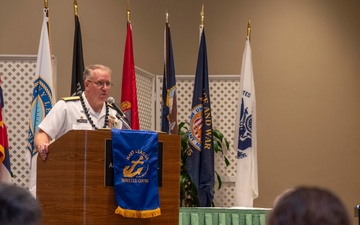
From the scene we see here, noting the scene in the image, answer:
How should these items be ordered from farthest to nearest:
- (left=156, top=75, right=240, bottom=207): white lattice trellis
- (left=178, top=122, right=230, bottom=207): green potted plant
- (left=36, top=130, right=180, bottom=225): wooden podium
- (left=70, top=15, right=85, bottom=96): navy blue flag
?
(left=156, top=75, right=240, bottom=207): white lattice trellis
(left=178, top=122, right=230, bottom=207): green potted plant
(left=70, top=15, right=85, bottom=96): navy blue flag
(left=36, top=130, right=180, bottom=225): wooden podium

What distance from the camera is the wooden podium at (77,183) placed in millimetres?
3785

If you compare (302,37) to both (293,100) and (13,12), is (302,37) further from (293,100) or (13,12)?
(13,12)

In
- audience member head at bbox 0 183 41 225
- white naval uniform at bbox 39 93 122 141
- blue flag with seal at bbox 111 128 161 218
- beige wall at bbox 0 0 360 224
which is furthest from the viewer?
beige wall at bbox 0 0 360 224

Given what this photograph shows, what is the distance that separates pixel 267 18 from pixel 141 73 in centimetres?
154

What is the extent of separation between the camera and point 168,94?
258 inches

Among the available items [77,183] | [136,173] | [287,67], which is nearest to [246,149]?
[287,67]

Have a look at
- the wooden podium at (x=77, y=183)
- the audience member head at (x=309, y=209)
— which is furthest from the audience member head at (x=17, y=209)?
the wooden podium at (x=77, y=183)

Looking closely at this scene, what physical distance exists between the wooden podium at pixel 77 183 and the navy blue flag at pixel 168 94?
2.58m

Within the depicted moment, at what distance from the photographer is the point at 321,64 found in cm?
743

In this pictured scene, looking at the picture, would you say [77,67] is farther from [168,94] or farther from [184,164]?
[184,164]

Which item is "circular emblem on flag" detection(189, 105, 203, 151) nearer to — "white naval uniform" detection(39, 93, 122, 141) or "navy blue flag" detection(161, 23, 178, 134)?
"navy blue flag" detection(161, 23, 178, 134)

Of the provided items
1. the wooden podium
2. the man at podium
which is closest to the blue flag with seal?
the wooden podium

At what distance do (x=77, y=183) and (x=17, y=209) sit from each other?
2.53 meters

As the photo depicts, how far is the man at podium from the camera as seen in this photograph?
433cm
